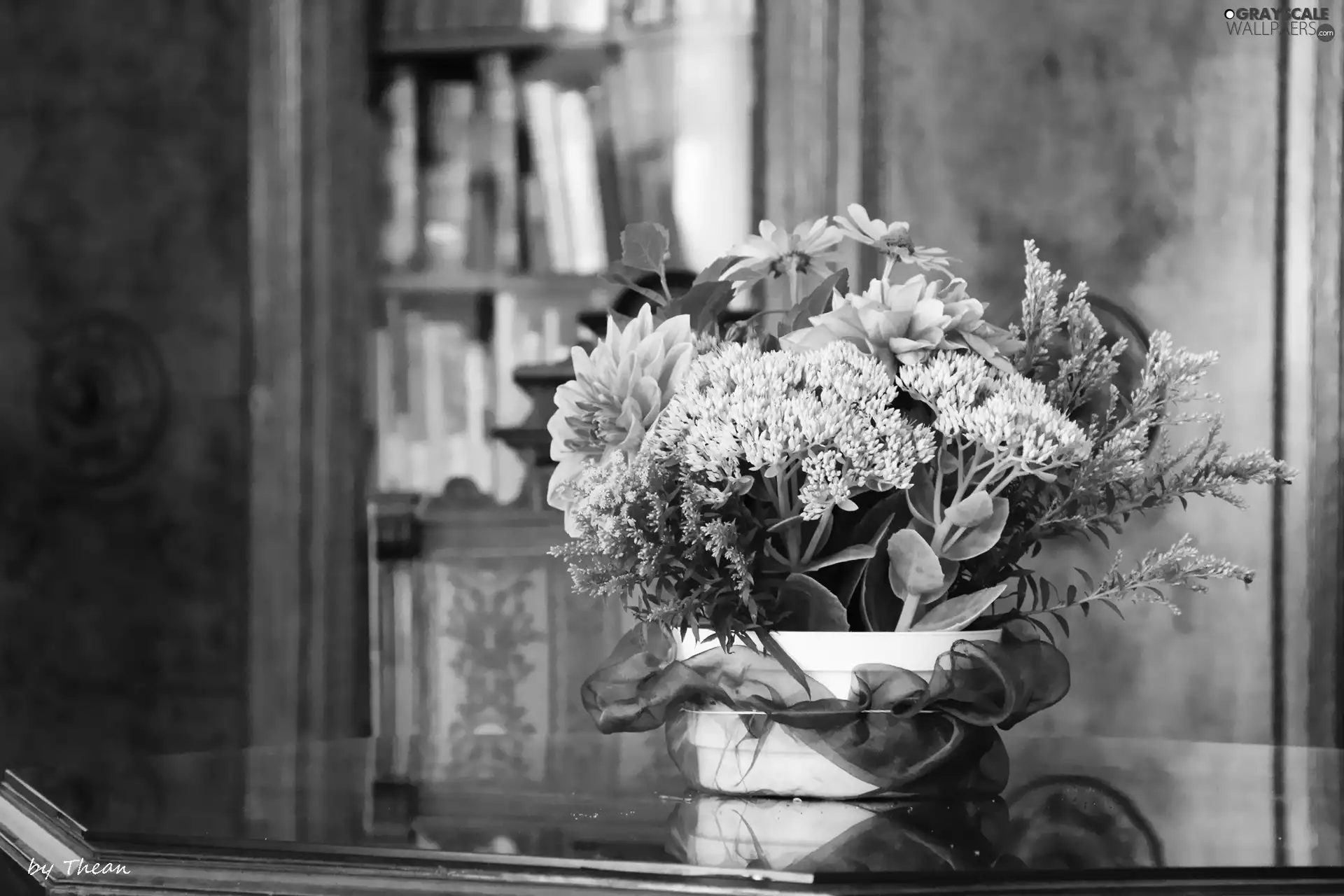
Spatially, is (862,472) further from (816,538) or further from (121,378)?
(121,378)

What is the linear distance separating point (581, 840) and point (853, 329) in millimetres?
385

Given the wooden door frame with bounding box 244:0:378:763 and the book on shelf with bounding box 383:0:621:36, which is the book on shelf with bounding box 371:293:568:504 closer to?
the wooden door frame with bounding box 244:0:378:763

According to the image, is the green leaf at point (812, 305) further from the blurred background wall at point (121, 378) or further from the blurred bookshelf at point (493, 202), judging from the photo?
the blurred background wall at point (121, 378)

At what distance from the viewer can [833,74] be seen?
2.32 meters

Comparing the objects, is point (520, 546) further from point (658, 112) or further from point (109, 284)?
point (109, 284)

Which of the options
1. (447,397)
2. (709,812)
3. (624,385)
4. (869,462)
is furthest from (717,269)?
(447,397)

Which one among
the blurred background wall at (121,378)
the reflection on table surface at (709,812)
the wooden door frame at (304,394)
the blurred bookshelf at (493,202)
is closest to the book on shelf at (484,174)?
the blurred bookshelf at (493,202)

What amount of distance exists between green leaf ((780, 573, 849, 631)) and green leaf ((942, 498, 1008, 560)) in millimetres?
79

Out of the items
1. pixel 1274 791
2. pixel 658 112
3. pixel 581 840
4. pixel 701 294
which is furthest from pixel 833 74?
pixel 581 840

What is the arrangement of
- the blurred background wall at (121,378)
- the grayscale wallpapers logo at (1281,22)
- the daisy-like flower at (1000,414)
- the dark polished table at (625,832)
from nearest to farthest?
the dark polished table at (625,832) < the daisy-like flower at (1000,414) < the grayscale wallpapers logo at (1281,22) < the blurred background wall at (121,378)

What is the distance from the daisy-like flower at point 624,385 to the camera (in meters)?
0.99

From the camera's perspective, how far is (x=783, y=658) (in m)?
0.93

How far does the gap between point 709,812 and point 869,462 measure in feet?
0.78

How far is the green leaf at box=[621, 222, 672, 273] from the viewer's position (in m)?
1.07
